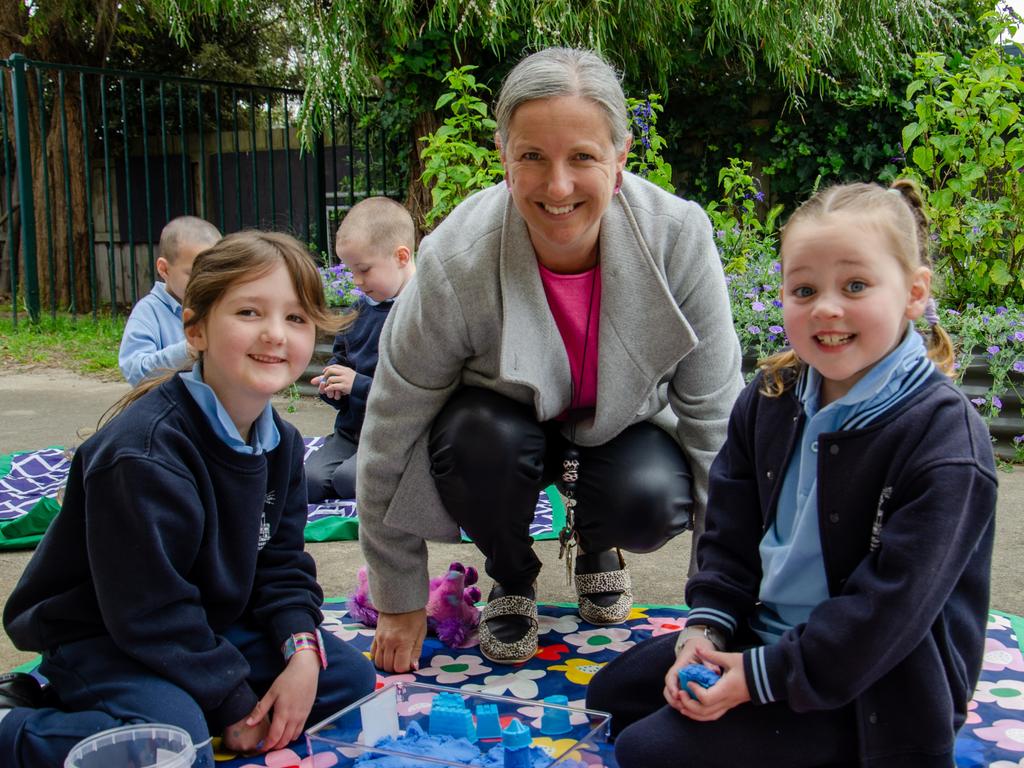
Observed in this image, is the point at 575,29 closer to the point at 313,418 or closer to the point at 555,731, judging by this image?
the point at 313,418

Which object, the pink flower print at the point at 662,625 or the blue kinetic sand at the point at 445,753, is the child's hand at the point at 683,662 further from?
the pink flower print at the point at 662,625

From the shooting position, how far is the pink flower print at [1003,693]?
1759mm

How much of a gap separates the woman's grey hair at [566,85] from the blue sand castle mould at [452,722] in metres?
1.02

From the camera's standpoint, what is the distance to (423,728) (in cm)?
163

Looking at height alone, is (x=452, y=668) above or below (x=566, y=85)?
below

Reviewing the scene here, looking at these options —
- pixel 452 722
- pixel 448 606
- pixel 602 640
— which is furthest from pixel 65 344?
pixel 452 722

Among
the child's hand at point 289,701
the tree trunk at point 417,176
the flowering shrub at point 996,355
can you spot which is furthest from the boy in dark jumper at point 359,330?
the tree trunk at point 417,176

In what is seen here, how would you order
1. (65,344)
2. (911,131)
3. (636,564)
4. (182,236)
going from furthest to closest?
1. (65,344)
2. (911,131)
3. (182,236)
4. (636,564)

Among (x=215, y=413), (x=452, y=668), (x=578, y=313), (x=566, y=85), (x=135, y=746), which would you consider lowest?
(x=452, y=668)

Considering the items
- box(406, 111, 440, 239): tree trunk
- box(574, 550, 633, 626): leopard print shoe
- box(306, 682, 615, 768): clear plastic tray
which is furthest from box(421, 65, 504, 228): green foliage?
box(306, 682, 615, 768): clear plastic tray

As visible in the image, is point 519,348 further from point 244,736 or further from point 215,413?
point 244,736

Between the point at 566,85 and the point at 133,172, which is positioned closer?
the point at 566,85

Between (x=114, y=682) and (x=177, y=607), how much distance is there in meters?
0.14

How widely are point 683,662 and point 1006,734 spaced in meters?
0.60
